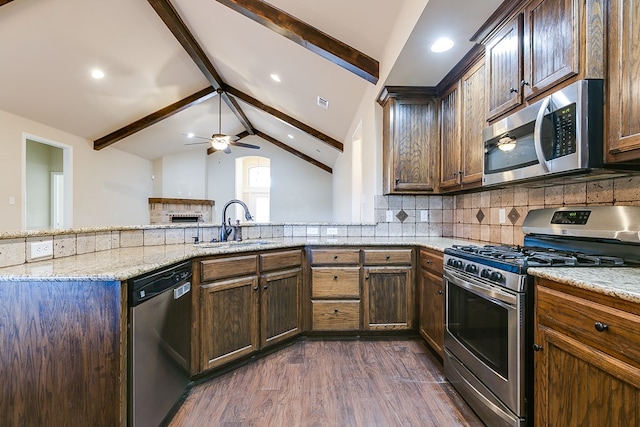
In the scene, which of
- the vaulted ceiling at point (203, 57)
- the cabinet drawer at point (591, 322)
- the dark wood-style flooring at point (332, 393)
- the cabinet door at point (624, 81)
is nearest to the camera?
the cabinet drawer at point (591, 322)

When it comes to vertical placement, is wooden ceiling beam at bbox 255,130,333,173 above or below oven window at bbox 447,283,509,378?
above

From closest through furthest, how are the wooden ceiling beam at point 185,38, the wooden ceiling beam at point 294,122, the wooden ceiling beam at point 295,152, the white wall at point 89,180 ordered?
1. the wooden ceiling beam at point 185,38
2. the white wall at point 89,180
3. the wooden ceiling beam at point 294,122
4. the wooden ceiling beam at point 295,152

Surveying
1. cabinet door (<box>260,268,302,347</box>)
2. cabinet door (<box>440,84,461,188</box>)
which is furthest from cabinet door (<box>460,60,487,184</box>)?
cabinet door (<box>260,268,302,347</box>)

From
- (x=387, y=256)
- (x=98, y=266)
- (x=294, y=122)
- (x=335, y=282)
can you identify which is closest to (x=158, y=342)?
(x=98, y=266)

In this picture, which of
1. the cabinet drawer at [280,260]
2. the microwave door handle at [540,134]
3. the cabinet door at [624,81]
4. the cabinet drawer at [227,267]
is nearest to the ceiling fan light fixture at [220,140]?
the cabinet drawer at [280,260]

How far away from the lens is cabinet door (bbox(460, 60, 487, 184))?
2.13 meters

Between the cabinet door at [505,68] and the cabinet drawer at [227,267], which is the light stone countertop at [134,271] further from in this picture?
the cabinet door at [505,68]

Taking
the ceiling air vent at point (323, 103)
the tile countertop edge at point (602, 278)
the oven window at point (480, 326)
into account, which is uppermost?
the ceiling air vent at point (323, 103)

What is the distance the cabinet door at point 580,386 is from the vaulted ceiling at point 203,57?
5.92ft

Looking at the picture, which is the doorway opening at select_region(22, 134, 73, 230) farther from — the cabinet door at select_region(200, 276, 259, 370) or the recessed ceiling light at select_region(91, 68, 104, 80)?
the cabinet door at select_region(200, 276, 259, 370)

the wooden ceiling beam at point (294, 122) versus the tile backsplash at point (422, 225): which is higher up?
the wooden ceiling beam at point (294, 122)

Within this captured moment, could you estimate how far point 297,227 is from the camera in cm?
312

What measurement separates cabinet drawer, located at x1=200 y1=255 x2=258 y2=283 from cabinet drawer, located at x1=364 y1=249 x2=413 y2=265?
978 mm

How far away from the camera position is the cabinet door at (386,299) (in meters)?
2.57
